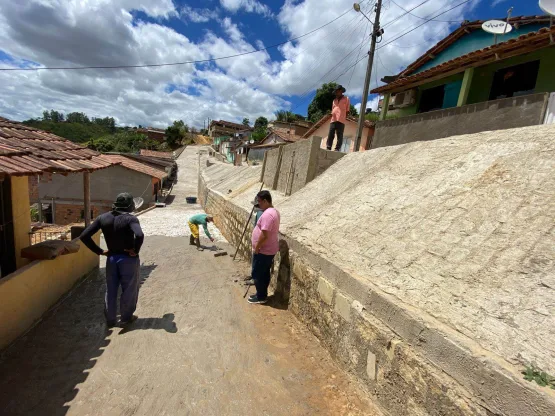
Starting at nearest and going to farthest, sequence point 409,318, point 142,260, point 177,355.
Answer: point 409,318
point 177,355
point 142,260

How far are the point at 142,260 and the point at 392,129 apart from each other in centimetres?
819

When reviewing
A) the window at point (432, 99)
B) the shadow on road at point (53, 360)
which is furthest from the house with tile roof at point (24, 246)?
the window at point (432, 99)

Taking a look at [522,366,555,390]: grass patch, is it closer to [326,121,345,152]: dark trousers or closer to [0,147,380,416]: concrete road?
[0,147,380,416]: concrete road

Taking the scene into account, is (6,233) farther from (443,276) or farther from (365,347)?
(443,276)

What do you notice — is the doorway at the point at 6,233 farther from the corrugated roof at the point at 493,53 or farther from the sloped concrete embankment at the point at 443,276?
the corrugated roof at the point at 493,53

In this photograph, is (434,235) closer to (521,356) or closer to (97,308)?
(521,356)

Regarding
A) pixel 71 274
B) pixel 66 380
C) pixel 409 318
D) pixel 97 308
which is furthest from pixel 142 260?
pixel 409 318

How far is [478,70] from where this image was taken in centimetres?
898

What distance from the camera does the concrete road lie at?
2535 millimetres

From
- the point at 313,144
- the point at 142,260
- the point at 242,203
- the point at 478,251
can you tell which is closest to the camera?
the point at 478,251

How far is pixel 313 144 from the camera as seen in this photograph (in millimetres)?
6488

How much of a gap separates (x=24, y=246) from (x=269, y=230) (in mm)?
3719

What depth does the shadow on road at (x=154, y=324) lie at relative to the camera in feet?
12.2

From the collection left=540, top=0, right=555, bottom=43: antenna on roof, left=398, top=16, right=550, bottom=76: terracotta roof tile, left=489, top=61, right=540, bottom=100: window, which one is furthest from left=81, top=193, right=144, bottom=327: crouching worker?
left=398, top=16, right=550, bottom=76: terracotta roof tile
